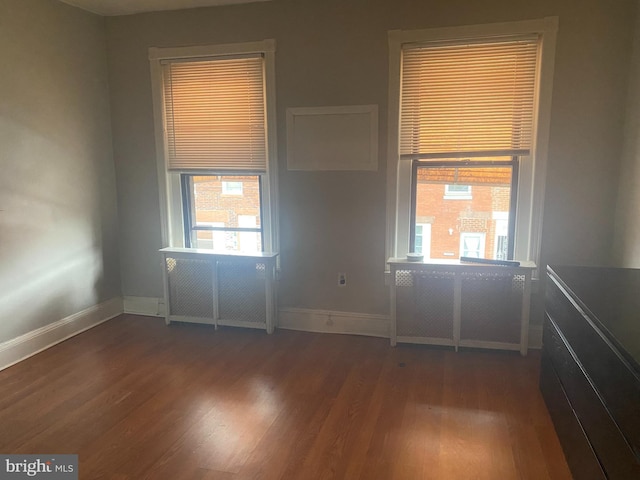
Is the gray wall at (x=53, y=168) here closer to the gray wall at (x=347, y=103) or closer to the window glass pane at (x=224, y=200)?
the gray wall at (x=347, y=103)

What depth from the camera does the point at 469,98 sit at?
329 cm

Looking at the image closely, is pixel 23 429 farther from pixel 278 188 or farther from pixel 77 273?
pixel 278 188

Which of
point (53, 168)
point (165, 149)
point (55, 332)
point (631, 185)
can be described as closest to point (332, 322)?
point (165, 149)

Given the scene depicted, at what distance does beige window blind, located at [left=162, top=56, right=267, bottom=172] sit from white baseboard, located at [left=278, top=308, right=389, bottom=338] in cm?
125

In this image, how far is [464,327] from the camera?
3.40 m

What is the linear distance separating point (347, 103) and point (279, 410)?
223 cm

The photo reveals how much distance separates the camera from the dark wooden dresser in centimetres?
152

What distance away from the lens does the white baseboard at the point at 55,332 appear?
3.25 m

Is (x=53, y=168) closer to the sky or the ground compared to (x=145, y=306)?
closer to the sky

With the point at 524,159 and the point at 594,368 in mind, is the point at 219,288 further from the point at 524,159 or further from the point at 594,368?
the point at 594,368

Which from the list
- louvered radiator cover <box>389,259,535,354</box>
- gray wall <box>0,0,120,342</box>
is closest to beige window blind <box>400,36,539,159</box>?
louvered radiator cover <box>389,259,535,354</box>

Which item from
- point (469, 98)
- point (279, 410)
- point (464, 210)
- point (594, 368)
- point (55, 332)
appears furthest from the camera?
point (55, 332)

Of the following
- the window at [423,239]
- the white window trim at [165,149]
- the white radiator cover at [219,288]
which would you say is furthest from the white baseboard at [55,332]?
the window at [423,239]

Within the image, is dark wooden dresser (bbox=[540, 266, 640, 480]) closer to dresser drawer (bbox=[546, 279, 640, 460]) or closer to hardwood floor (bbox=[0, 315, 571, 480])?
dresser drawer (bbox=[546, 279, 640, 460])
